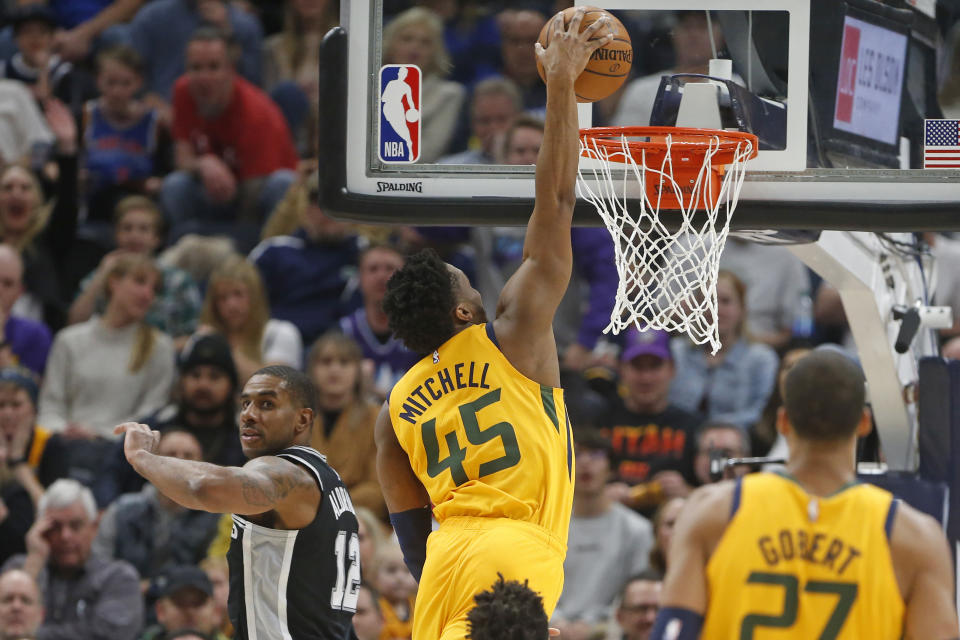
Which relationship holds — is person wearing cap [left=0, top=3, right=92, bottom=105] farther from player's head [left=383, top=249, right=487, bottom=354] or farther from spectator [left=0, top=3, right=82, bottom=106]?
player's head [left=383, top=249, right=487, bottom=354]

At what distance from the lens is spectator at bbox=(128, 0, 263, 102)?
11.3 meters

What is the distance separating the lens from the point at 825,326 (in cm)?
949

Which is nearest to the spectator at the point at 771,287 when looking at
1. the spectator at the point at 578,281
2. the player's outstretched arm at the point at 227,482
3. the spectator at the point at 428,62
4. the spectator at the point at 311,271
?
the spectator at the point at 578,281

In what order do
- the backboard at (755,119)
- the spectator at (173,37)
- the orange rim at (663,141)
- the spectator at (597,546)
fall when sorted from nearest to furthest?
1. the orange rim at (663,141)
2. the backboard at (755,119)
3. the spectator at (597,546)
4. the spectator at (173,37)

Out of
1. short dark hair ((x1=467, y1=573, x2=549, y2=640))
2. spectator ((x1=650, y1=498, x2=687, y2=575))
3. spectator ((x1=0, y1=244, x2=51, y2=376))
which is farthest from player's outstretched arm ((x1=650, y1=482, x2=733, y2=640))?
spectator ((x1=0, y1=244, x2=51, y2=376))

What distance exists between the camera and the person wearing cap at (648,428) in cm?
826

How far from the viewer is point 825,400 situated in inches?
144

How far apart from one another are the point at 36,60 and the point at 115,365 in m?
3.10

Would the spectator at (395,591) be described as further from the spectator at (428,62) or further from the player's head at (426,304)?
the player's head at (426,304)

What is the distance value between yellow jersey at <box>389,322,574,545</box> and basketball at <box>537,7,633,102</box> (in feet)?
3.02

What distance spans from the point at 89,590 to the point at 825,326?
4726 mm

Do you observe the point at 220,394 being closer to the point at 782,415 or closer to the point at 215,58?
the point at 215,58

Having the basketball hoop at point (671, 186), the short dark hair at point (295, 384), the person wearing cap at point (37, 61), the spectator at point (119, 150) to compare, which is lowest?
the short dark hair at point (295, 384)

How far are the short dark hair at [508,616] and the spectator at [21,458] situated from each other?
4.49 m
